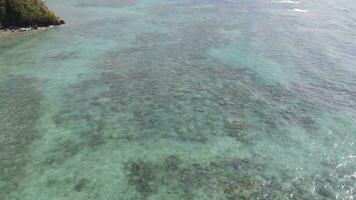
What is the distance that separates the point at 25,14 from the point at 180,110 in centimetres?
2777

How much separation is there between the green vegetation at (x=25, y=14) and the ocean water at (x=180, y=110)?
213cm

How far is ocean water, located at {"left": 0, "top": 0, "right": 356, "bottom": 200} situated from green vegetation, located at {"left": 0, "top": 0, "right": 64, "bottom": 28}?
84.0 inches

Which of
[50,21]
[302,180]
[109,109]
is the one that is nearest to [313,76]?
[302,180]

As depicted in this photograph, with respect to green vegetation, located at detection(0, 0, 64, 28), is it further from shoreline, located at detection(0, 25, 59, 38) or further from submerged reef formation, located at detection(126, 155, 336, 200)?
submerged reef formation, located at detection(126, 155, 336, 200)

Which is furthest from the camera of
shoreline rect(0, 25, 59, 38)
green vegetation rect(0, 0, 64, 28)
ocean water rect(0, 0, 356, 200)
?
green vegetation rect(0, 0, 64, 28)

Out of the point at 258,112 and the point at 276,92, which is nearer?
the point at 258,112

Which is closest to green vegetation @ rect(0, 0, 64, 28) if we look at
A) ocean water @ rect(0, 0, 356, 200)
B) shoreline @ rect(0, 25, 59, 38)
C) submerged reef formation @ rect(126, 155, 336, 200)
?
shoreline @ rect(0, 25, 59, 38)

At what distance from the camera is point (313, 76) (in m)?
36.1

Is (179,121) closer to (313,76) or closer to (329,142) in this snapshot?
(329,142)

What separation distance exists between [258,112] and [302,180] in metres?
8.25

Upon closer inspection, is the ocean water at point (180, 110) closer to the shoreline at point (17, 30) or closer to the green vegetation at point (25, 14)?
the shoreline at point (17, 30)

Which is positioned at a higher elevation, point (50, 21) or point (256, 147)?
point (50, 21)

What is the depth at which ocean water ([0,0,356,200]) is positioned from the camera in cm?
2233

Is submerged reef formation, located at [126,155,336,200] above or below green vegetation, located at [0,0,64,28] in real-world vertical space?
below
